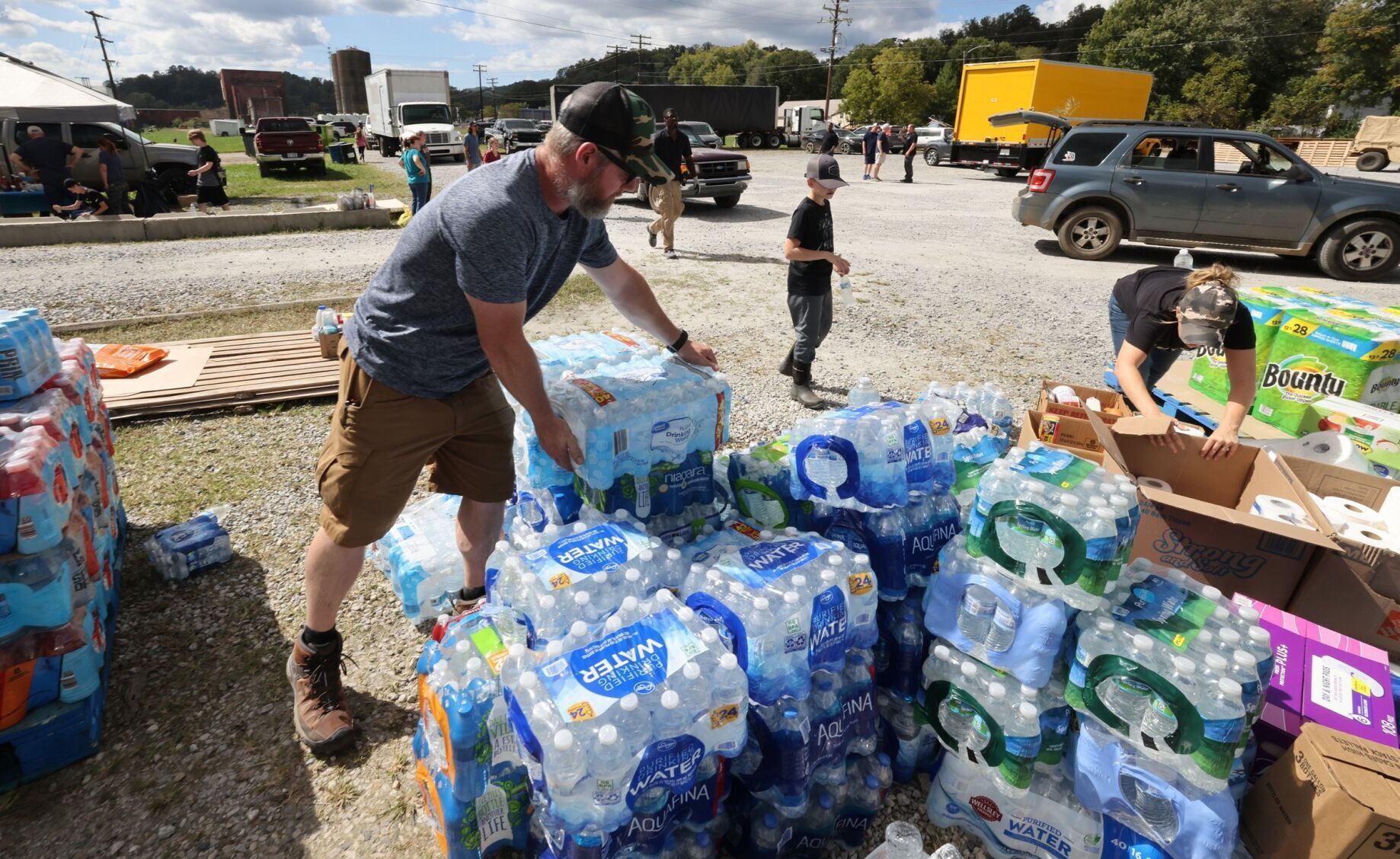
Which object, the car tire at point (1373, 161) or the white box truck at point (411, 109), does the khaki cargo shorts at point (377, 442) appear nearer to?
the white box truck at point (411, 109)

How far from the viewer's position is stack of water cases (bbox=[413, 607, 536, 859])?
2014 millimetres

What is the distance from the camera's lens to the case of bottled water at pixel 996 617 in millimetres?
2180

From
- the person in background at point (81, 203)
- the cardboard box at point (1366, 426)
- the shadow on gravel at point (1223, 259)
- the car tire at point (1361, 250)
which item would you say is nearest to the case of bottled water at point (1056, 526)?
the cardboard box at point (1366, 426)

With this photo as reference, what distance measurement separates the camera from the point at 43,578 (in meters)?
2.36

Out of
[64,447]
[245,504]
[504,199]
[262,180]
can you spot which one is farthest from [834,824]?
[262,180]

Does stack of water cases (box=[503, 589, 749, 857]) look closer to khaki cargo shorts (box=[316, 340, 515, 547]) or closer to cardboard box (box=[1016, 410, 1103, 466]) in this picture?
khaki cargo shorts (box=[316, 340, 515, 547])

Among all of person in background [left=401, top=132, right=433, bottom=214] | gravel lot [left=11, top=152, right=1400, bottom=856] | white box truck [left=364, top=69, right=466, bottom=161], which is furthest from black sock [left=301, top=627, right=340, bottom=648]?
white box truck [left=364, top=69, right=466, bottom=161]

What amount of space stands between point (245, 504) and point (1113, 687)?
4551mm

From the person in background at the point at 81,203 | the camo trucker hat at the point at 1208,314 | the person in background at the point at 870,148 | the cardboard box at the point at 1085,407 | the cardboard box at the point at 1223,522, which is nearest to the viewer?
the cardboard box at the point at 1223,522

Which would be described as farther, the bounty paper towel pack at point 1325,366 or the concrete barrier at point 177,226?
the concrete barrier at point 177,226

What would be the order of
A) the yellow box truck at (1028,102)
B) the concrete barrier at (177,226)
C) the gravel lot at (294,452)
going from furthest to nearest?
the yellow box truck at (1028,102)
the concrete barrier at (177,226)
the gravel lot at (294,452)

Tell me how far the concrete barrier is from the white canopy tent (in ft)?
11.6

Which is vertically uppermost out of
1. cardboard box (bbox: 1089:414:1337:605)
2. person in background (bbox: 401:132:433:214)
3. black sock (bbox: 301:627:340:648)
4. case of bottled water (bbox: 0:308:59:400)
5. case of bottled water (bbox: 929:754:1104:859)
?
person in background (bbox: 401:132:433:214)

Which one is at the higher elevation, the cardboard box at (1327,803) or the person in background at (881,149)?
the person in background at (881,149)
